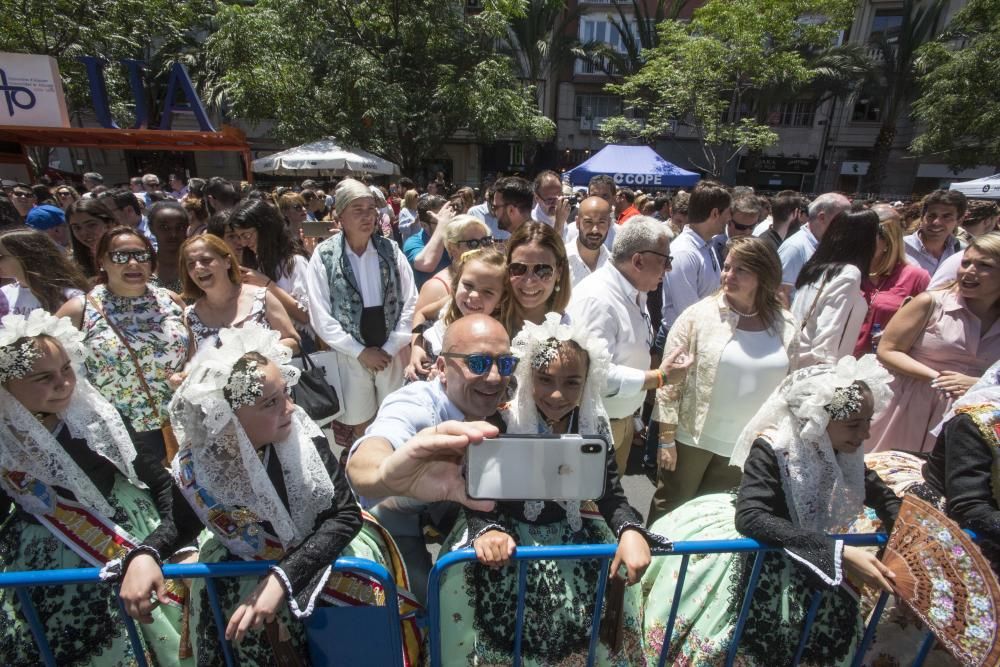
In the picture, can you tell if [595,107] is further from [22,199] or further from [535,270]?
[535,270]

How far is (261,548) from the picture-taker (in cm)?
171

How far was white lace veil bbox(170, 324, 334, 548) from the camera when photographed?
154 centimetres

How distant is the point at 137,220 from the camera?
4.92m

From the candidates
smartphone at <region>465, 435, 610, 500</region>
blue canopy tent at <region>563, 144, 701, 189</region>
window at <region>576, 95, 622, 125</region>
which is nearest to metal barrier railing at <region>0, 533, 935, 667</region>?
smartphone at <region>465, 435, 610, 500</region>

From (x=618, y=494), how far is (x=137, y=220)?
5287mm

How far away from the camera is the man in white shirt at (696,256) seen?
4105 mm

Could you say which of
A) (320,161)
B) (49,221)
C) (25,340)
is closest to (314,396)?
(25,340)

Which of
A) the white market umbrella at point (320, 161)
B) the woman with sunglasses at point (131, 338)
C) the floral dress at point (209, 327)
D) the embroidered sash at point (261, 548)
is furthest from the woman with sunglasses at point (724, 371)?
the white market umbrella at point (320, 161)

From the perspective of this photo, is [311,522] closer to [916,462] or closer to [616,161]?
[916,462]

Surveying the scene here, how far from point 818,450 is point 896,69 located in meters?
34.2

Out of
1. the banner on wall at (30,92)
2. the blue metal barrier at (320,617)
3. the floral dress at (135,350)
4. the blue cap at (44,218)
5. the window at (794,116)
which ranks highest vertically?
the window at (794,116)

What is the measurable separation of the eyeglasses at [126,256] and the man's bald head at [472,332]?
204 centimetres

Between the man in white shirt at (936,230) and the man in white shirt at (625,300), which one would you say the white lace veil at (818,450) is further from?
the man in white shirt at (936,230)

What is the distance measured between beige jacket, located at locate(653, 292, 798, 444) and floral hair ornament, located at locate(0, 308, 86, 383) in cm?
271
